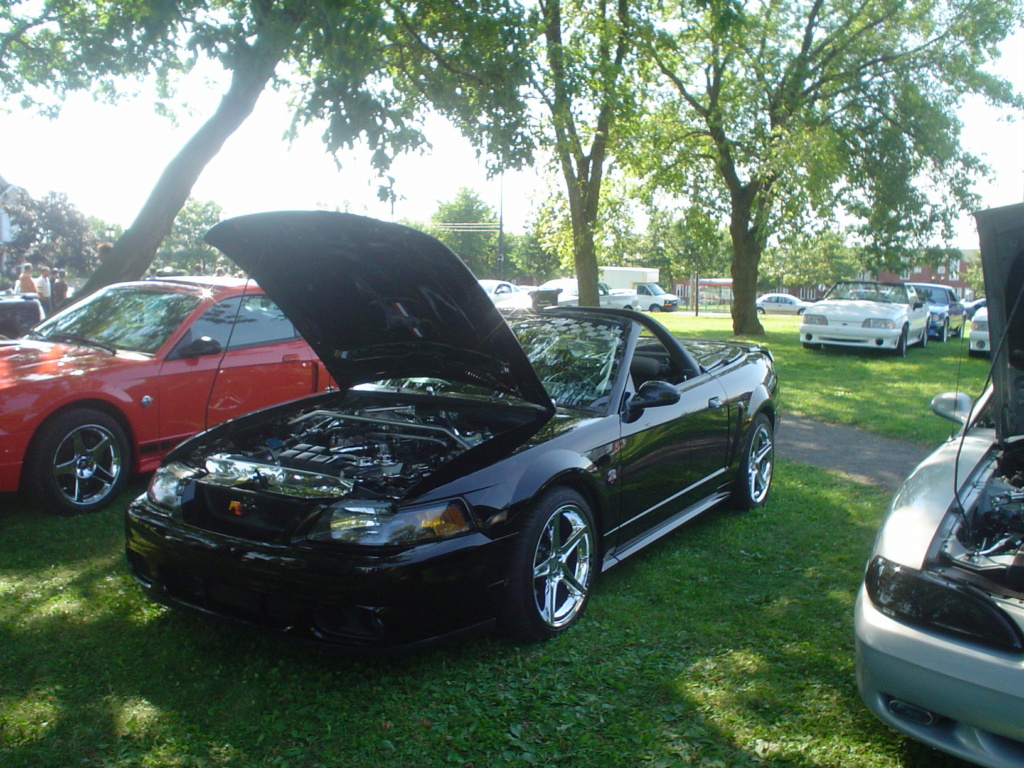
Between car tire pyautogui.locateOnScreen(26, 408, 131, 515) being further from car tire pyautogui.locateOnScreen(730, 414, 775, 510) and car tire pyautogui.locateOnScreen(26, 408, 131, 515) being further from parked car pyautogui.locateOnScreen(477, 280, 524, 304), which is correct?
parked car pyautogui.locateOnScreen(477, 280, 524, 304)

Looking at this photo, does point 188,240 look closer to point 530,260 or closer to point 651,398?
point 530,260

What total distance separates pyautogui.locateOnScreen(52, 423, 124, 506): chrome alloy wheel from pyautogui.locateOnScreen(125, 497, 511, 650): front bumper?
7.59 ft

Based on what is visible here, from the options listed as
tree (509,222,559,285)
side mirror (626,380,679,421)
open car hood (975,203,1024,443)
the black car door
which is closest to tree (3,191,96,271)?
tree (509,222,559,285)

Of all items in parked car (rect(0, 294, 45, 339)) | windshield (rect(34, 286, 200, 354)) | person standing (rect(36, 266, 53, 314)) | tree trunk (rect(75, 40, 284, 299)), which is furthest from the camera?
person standing (rect(36, 266, 53, 314))

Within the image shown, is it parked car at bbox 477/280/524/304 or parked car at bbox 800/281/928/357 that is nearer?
parked car at bbox 800/281/928/357

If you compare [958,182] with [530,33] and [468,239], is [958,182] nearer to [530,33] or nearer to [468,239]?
[530,33]

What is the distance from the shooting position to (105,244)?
10.8m

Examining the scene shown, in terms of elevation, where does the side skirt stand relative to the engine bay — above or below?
below

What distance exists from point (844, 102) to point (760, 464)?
57.9 ft

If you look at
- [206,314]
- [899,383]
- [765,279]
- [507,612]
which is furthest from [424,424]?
[765,279]

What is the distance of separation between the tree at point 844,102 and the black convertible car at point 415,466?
15457 mm

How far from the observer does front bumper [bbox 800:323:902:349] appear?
1642 centimetres

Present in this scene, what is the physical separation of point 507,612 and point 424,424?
108cm

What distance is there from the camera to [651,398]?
4.23m
